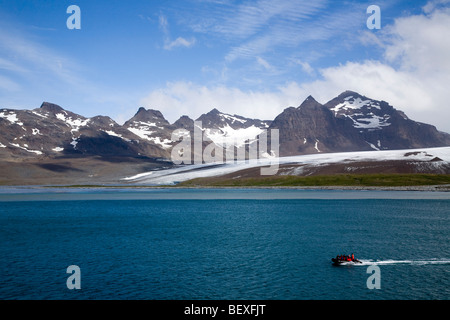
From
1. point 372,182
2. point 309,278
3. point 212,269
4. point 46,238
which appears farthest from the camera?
point 372,182

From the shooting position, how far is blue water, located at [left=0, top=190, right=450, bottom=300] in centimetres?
3431

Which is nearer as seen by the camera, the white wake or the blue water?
the blue water

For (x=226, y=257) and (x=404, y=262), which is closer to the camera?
(x=404, y=262)

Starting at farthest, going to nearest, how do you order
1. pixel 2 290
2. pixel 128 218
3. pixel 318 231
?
pixel 128 218 → pixel 318 231 → pixel 2 290

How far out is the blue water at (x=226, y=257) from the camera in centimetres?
3431

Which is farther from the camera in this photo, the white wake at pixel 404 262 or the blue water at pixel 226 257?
the white wake at pixel 404 262

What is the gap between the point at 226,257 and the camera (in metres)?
46.5
